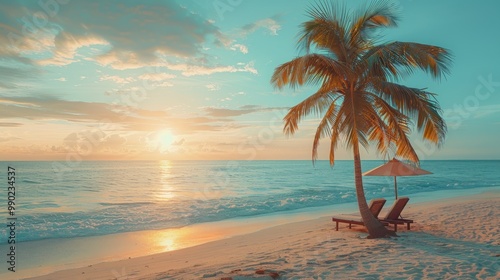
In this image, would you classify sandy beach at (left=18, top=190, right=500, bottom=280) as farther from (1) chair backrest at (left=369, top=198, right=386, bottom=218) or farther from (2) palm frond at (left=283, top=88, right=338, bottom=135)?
(2) palm frond at (left=283, top=88, right=338, bottom=135)

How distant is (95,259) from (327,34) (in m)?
8.44

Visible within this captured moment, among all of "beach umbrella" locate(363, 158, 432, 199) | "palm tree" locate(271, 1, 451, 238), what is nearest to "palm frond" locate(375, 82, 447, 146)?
"palm tree" locate(271, 1, 451, 238)

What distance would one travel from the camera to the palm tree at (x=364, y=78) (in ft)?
28.1

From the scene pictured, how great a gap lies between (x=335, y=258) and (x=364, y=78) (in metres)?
4.69

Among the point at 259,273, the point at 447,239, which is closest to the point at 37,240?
the point at 259,273

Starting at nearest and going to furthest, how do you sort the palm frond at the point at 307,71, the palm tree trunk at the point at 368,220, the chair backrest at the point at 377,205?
the palm frond at the point at 307,71 → the palm tree trunk at the point at 368,220 → the chair backrest at the point at 377,205

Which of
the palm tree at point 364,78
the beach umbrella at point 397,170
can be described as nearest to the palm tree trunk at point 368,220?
the palm tree at point 364,78

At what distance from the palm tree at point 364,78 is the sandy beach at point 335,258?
142cm

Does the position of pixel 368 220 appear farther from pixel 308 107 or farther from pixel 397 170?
pixel 308 107

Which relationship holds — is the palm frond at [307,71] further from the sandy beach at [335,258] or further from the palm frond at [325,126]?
the sandy beach at [335,258]

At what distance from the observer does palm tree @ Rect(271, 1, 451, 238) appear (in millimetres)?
8570

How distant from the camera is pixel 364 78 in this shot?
29.6ft

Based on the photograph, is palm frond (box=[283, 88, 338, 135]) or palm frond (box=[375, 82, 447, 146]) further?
palm frond (box=[283, 88, 338, 135])

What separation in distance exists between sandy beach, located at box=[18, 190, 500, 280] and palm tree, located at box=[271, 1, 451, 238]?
1.42 m
